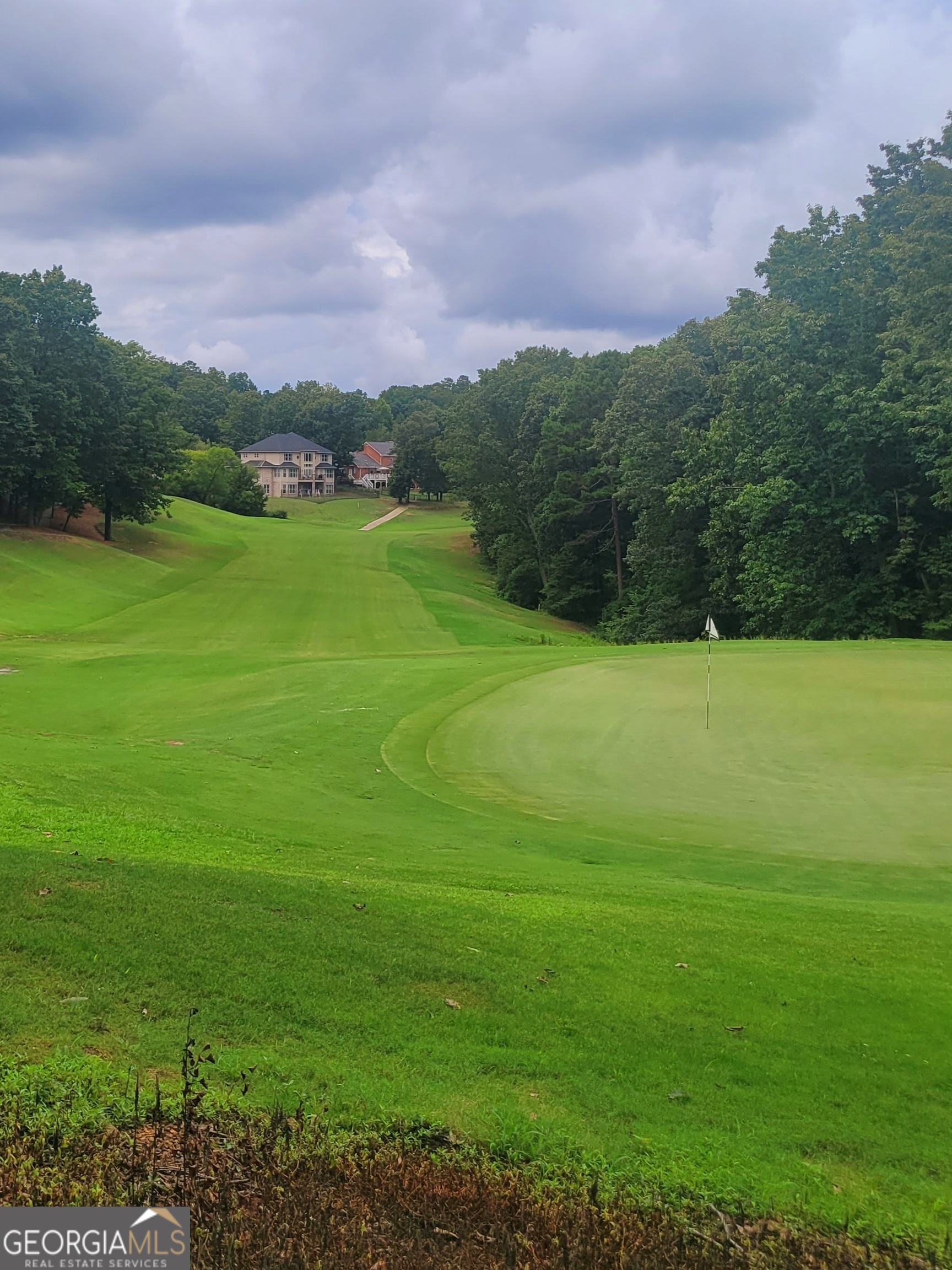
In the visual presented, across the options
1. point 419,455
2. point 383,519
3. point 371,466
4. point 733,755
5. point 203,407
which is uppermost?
point 203,407

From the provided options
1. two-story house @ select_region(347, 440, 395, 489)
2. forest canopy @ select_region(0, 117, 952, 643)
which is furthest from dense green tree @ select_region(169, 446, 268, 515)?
two-story house @ select_region(347, 440, 395, 489)

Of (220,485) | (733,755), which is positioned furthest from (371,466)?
(733,755)

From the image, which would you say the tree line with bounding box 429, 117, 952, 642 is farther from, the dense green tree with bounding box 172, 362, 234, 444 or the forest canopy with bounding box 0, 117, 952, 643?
the dense green tree with bounding box 172, 362, 234, 444

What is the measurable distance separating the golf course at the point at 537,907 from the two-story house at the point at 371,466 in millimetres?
129753

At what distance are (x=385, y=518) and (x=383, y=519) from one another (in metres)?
0.42

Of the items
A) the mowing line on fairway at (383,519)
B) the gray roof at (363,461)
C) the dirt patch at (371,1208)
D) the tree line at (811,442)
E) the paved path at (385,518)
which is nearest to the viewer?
the dirt patch at (371,1208)

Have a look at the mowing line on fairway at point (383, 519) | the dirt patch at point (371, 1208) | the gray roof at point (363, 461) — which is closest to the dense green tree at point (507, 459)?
the mowing line on fairway at point (383, 519)

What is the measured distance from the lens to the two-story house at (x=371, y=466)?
148375mm

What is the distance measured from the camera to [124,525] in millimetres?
60562

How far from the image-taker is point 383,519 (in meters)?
105

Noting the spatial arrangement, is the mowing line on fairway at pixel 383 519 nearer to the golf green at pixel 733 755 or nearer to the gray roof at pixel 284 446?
the gray roof at pixel 284 446

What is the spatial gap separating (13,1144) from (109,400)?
5365cm

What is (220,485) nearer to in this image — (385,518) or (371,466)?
(385,518)

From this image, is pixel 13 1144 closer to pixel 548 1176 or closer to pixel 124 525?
pixel 548 1176
